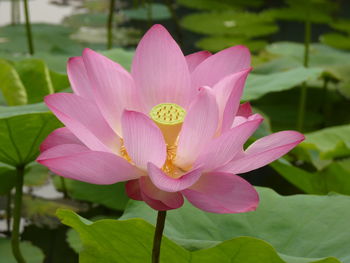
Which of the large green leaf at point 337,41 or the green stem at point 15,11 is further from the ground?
the large green leaf at point 337,41

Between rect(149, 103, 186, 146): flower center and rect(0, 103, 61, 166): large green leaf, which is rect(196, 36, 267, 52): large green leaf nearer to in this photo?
rect(0, 103, 61, 166): large green leaf

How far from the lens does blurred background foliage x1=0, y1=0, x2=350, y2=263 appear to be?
1.02 metres

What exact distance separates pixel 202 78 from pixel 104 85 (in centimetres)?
10

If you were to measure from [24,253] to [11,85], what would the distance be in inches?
11.6

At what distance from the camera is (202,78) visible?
2.13 ft

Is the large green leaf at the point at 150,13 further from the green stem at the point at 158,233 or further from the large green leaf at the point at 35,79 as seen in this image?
the green stem at the point at 158,233

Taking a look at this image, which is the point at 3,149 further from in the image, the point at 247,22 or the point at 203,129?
the point at 247,22

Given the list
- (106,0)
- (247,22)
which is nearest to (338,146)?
(247,22)

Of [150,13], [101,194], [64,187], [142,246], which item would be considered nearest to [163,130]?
[142,246]

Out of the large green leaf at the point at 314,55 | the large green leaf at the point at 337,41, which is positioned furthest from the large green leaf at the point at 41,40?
the large green leaf at the point at 337,41

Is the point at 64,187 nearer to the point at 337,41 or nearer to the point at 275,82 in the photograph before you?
the point at 275,82

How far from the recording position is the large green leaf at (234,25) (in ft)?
8.22

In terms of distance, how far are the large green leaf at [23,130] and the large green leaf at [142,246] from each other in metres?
0.21

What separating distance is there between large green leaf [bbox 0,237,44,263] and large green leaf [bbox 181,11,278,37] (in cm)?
153
